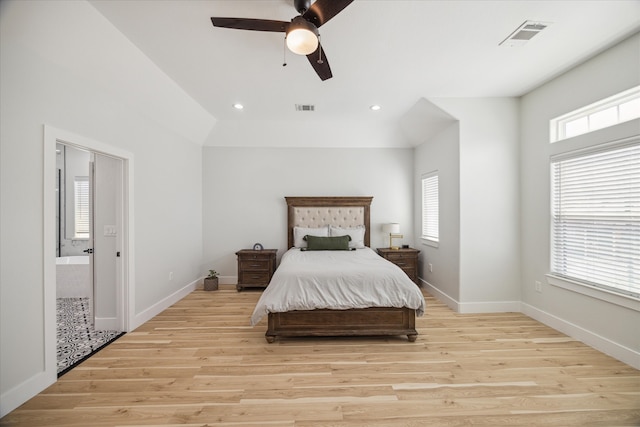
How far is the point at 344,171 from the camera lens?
16.6ft

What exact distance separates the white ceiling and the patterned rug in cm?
308

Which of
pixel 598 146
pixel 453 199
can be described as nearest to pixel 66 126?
pixel 453 199

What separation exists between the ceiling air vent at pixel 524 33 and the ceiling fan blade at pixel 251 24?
6.70 feet

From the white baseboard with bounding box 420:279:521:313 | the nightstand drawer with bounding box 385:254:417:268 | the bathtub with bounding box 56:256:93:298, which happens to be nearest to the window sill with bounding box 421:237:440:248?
the nightstand drawer with bounding box 385:254:417:268

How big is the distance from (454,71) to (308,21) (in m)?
1.97

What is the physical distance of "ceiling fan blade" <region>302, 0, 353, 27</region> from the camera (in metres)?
1.69

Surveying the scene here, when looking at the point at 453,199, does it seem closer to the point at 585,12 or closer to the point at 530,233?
the point at 530,233

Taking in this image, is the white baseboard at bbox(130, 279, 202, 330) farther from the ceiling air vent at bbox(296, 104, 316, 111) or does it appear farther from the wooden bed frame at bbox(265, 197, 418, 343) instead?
the ceiling air vent at bbox(296, 104, 316, 111)

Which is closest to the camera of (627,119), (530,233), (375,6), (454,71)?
(375,6)

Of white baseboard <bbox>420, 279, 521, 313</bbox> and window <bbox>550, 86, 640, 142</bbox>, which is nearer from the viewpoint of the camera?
window <bbox>550, 86, 640, 142</bbox>

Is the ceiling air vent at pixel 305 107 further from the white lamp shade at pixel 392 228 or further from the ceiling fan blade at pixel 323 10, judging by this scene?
the white lamp shade at pixel 392 228

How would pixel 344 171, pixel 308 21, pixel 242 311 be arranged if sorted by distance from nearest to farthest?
pixel 308 21
pixel 242 311
pixel 344 171

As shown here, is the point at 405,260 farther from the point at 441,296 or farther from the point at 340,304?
the point at 340,304

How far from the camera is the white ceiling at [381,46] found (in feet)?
6.69
